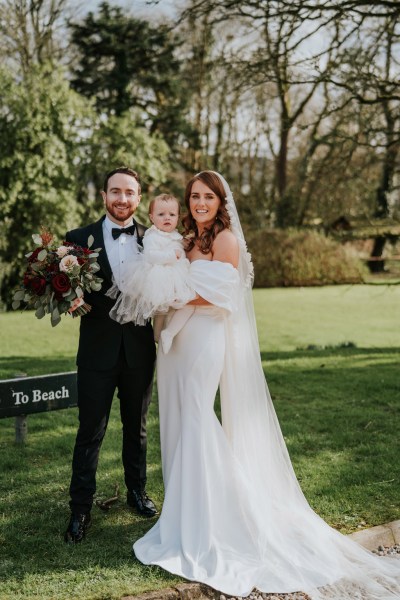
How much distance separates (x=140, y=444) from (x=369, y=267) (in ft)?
78.8

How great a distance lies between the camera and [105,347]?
13.7ft

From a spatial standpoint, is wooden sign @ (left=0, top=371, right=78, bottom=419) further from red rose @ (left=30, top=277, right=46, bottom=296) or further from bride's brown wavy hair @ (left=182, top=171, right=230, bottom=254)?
bride's brown wavy hair @ (left=182, top=171, right=230, bottom=254)

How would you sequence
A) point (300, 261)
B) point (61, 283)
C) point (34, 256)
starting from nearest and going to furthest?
point (61, 283) < point (34, 256) < point (300, 261)

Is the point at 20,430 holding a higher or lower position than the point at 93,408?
lower

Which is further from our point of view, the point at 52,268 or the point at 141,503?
the point at 141,503

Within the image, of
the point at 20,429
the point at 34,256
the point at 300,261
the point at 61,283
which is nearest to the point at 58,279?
the point at 61,283

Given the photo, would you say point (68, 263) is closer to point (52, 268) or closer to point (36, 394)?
point (52, 268)

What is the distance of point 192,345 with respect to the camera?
4191 mm

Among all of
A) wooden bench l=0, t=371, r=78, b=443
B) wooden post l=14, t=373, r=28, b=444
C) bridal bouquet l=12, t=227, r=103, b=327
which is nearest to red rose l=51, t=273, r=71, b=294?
bridal bouquet l=12, t=227, r=103, b=327

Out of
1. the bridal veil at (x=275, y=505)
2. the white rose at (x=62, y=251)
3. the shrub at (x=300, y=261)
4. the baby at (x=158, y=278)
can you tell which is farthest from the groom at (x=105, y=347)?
the shrub at (x=300, y=261)

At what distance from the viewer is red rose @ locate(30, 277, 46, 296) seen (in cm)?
385

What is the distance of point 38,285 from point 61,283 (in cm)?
17

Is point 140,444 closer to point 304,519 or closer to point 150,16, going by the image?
point 304,519

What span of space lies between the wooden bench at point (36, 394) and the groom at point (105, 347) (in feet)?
4.07
